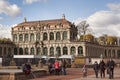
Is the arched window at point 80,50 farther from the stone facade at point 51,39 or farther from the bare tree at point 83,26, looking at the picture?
the bare tree at point 83,26

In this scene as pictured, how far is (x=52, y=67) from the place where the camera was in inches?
1176

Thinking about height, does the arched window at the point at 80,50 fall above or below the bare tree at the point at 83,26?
below

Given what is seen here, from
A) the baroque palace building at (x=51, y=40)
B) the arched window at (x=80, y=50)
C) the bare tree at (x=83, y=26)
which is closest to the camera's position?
the arched window at (x=80, y=50)

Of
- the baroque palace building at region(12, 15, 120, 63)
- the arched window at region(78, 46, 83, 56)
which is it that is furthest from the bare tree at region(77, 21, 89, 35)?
the arched window at region(78, 46, 83, 56)

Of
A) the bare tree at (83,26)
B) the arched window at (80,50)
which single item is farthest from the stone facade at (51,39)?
the bare tree at (83,26)

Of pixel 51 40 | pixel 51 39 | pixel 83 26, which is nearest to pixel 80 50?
pixel 51 40

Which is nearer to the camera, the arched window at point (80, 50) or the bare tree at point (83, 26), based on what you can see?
the arched window at point (80, 50)

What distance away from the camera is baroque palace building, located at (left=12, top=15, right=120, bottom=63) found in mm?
84438

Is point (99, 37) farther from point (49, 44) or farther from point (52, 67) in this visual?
point (52, 67)

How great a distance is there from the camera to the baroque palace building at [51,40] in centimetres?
8444

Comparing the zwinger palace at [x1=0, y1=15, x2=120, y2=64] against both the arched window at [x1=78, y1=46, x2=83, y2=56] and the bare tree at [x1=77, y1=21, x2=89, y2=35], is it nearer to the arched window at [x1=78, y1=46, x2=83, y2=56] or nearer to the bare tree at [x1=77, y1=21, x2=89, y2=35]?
the arched window at [x1=78, y1=46, x2=83, y2=56]

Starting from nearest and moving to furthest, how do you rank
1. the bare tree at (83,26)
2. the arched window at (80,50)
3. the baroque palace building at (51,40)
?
the arched window at (80,50), the baroque palace building at (51,40), the bare tree at (83,26)

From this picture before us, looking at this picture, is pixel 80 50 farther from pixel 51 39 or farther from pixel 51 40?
pixel 51 39

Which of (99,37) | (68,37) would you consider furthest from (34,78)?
(99,37)
